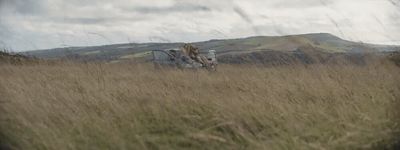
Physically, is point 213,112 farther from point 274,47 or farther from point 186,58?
point 186,58

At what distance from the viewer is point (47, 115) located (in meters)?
4.66

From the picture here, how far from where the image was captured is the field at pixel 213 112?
4.20 m

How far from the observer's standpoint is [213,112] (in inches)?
188

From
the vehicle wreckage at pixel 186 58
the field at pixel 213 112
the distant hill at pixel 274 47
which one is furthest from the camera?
the vehicle wreckage at pixel 186 58

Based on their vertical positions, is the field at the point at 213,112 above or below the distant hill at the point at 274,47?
below

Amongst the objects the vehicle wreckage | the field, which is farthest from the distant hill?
the vehicle wreckage

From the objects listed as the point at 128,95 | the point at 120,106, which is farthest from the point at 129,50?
the point at 120,106

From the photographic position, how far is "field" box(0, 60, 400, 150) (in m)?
4.20

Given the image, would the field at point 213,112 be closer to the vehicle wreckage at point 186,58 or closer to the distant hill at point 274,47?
the distant hill at point 274,47

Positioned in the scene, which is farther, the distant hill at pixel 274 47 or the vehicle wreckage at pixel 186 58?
the vehicle wreckage at pixel 186 58

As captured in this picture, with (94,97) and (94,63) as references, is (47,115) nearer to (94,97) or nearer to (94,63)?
(94,97)

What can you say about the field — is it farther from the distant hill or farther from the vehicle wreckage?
the vehicle wreckage

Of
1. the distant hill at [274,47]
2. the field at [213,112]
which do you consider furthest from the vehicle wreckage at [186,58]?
the field at [213,112]

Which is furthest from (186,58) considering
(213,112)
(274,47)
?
(213,112)
